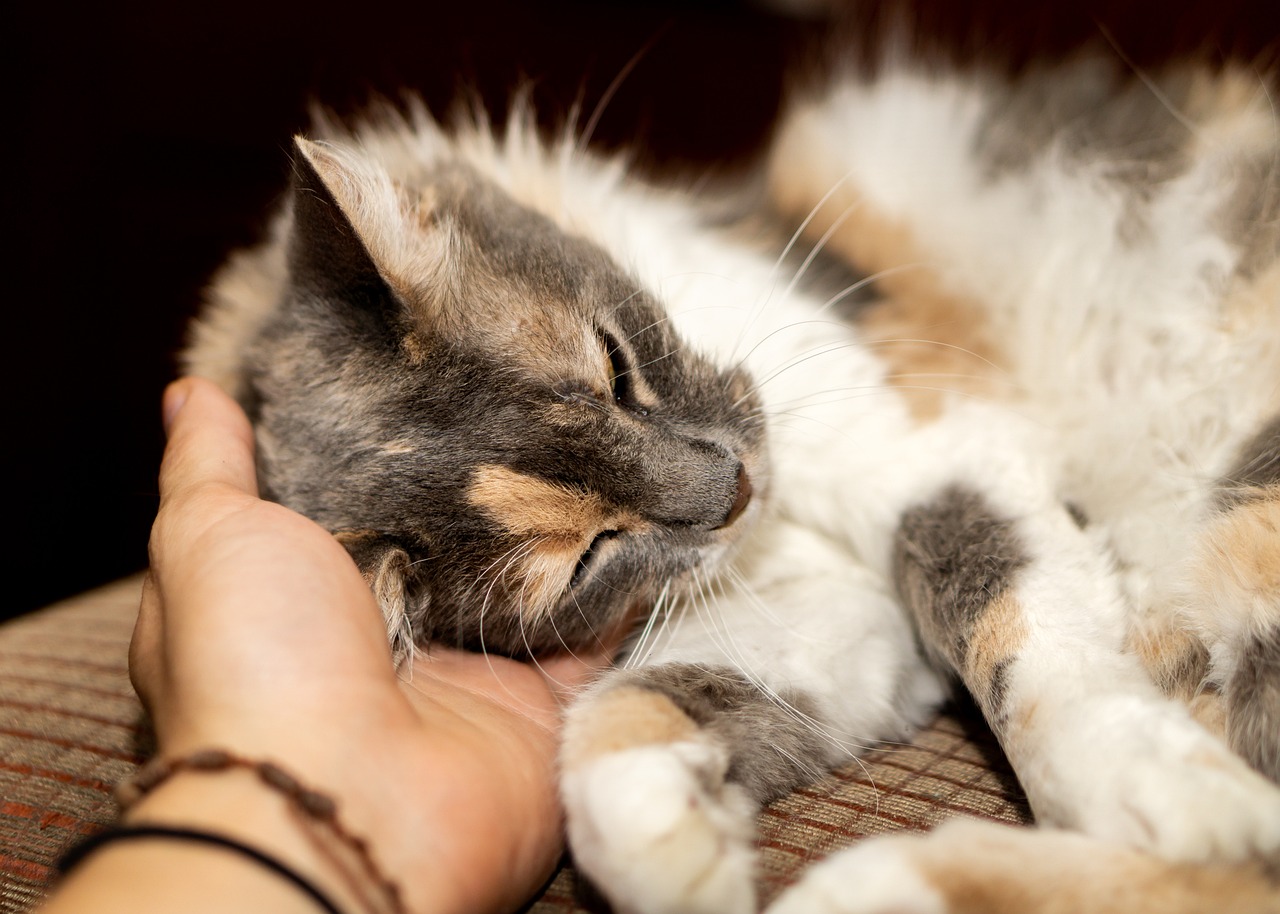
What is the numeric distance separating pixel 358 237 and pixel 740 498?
579mm

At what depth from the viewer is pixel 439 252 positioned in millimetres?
1170

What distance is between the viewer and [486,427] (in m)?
1.09

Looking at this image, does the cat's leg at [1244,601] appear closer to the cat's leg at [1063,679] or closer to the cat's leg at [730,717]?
the cat's leg at [1063,679]

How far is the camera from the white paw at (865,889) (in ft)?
2.50

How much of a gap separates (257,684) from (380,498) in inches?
13.1

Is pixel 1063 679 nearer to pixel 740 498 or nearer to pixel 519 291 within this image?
pixel 740 498

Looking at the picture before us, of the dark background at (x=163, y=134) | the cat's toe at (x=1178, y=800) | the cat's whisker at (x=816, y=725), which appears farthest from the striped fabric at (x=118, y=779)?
the dark background at (x=163, y=134)

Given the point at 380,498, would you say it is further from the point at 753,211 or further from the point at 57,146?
the point at 57,146

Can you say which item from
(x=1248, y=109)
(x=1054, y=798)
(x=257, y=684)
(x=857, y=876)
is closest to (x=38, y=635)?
(x=257, y=684)

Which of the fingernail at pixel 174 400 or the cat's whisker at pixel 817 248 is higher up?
the cat's whisker at pixel 817 248

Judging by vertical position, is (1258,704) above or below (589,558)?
above

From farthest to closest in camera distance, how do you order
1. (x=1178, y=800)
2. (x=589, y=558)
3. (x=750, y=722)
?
1. (x=589, y=558)
2. (x=750, y=722)
3. (x=1178, y=800)

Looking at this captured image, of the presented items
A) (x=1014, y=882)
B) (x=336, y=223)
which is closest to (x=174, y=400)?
(x=336, y=223)

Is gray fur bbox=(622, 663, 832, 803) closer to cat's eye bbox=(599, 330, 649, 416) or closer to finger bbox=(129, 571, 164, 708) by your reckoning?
cat's eye bbox=(599, 330, 649, 416)
